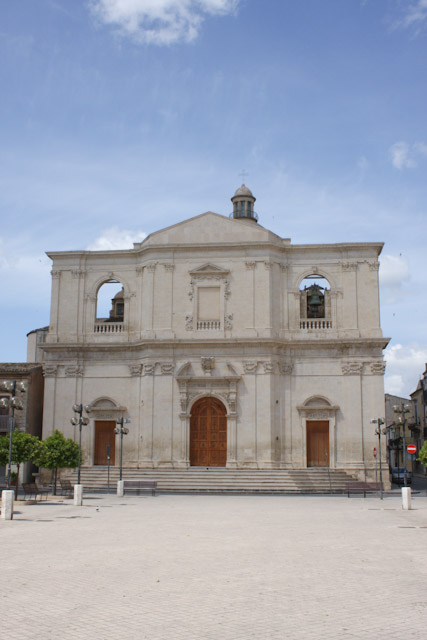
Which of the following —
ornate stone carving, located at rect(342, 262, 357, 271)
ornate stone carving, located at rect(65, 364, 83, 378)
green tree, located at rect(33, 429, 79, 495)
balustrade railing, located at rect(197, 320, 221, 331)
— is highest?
ornate stone carving, located at rect(342, 262, 357, 271)

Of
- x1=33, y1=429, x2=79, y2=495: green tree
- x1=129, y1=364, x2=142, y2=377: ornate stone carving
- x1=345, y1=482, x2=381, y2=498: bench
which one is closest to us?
x1=33, y1=429, x2=79, y2=495: green tree

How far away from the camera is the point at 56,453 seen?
29844 millimetres

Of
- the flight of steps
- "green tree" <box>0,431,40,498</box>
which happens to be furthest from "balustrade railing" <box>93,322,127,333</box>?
"green tree" <box>0,431,40,498</box>

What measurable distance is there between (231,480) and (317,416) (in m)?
6.36

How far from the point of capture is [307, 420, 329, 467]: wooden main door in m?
37.8

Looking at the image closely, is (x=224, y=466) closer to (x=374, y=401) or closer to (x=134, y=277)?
(x=374, y=401)

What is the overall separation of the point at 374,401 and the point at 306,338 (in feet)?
16.2

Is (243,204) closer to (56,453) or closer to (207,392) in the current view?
(207,392)

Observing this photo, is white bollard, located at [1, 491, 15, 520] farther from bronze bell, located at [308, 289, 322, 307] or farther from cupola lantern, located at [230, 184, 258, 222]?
cupola lantern, located at [230, 184, 258, 222]

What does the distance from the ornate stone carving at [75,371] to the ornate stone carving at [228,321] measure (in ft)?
28.1

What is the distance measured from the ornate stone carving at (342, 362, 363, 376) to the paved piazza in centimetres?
1652

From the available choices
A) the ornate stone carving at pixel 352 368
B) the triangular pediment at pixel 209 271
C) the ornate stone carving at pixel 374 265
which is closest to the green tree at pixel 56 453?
the triangular pediment at pixel 209 271

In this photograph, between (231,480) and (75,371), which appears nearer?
(231,480)

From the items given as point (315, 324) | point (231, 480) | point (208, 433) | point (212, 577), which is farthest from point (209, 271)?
point (212, 577)
